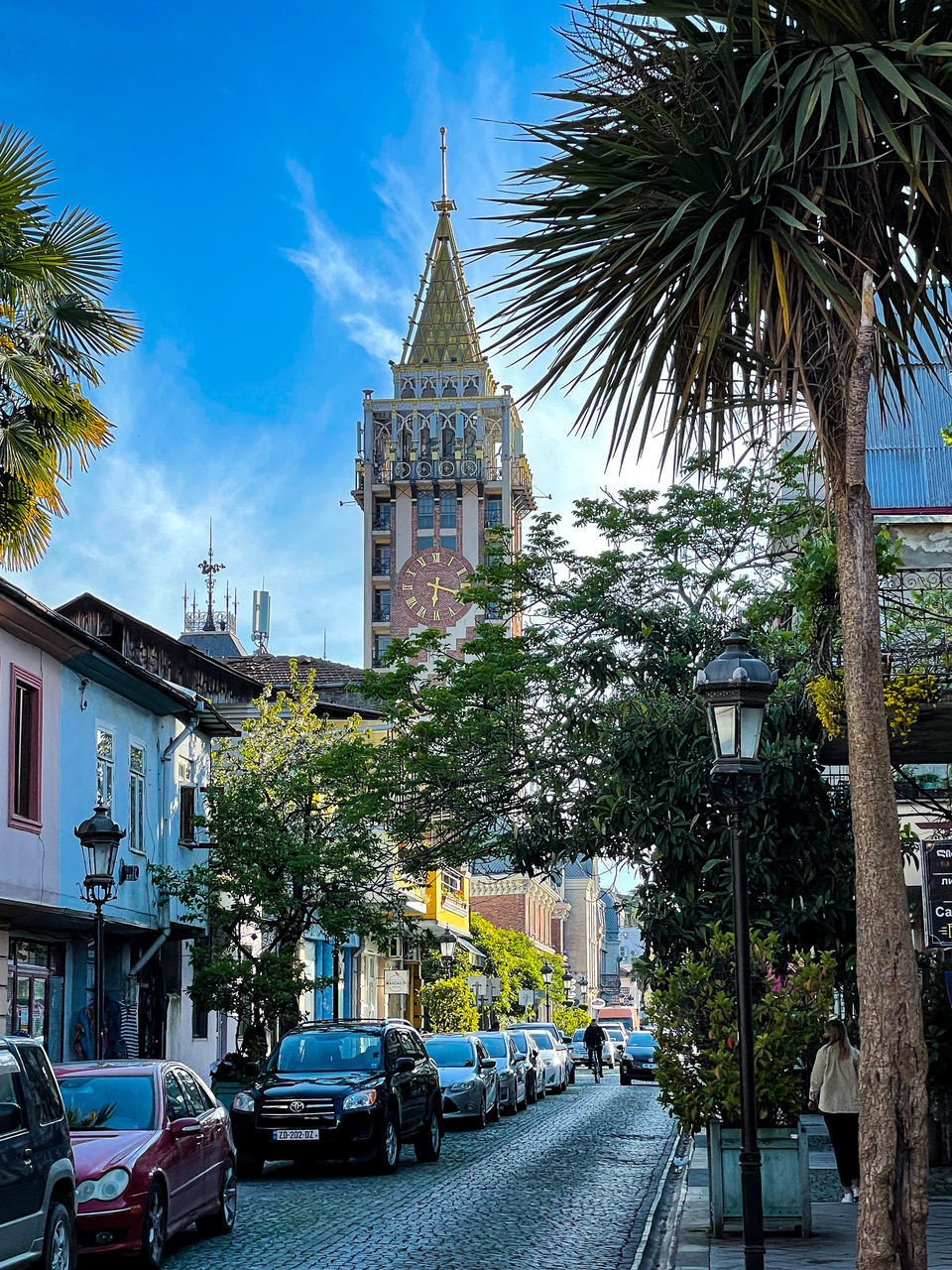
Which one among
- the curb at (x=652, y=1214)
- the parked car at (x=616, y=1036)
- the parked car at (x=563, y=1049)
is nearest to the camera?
the curb at (x=652, y=1214)

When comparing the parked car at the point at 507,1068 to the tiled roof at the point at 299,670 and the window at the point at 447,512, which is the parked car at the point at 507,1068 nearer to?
the tiled roof at the point at 299,670

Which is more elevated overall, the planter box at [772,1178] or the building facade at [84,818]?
the building facade at [84,818]

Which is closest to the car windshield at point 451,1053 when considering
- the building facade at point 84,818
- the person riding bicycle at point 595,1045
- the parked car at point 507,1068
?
the parked car at point 507,1068

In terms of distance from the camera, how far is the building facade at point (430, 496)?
3915 inches

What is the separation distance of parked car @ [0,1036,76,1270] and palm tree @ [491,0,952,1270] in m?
4.59

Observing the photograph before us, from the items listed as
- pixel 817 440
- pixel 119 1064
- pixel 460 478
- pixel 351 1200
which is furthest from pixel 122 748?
pixel 460 478

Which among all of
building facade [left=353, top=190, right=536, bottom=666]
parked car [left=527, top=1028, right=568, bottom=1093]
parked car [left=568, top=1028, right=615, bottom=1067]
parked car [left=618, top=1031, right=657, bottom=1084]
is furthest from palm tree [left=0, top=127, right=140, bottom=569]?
building facade [left=353, top=190, right=536, bottom=666]

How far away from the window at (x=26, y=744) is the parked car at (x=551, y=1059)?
18.0m

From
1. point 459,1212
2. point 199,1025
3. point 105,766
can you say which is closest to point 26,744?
point 105,766

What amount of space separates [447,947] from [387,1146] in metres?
36.8

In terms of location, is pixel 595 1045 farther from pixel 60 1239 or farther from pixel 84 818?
pixel 60 1239

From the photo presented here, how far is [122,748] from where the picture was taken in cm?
2641

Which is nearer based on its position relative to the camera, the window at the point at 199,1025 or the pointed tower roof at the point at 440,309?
the window at the point at 199,1025

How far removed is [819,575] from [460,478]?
88110 mm
